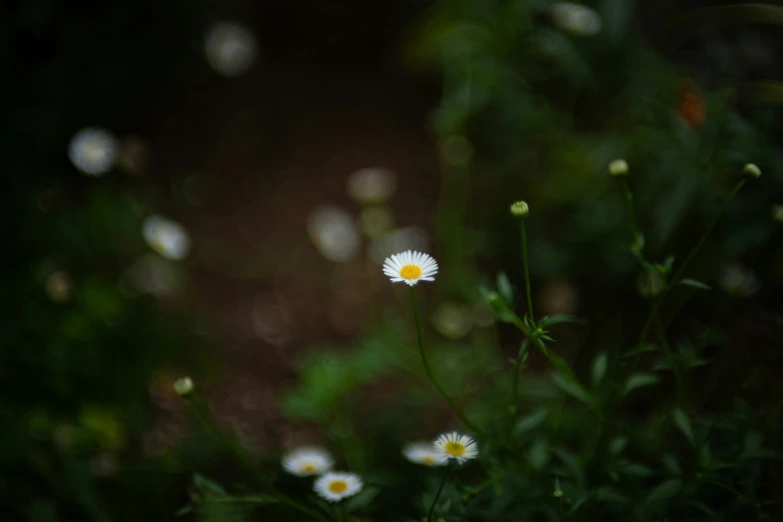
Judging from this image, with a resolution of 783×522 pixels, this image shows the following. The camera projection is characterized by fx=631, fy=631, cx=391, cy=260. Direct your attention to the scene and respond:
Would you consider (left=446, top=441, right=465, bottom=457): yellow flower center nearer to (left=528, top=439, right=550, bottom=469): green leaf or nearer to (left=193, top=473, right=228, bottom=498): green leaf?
(left=528, top=439, right=550, bottom=469): green leaf

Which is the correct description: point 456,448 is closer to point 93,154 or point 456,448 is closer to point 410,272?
point 410,272

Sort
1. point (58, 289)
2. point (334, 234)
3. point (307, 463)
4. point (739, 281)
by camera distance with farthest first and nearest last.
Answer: point (334, 234) → point (58, 289) → point (739, 281) → point (307, 463)

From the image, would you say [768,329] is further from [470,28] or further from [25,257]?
[25,257]

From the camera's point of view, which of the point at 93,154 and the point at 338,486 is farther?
the point at 93,154

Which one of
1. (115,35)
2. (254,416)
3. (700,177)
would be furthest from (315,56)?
(700,177)

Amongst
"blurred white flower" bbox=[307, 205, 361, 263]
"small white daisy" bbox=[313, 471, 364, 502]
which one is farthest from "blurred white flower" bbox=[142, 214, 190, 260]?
"small white daisy" bbox=[313, 471, 364, 502]

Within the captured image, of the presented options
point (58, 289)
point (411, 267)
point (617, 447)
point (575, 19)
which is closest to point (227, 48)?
point (58, 289)
